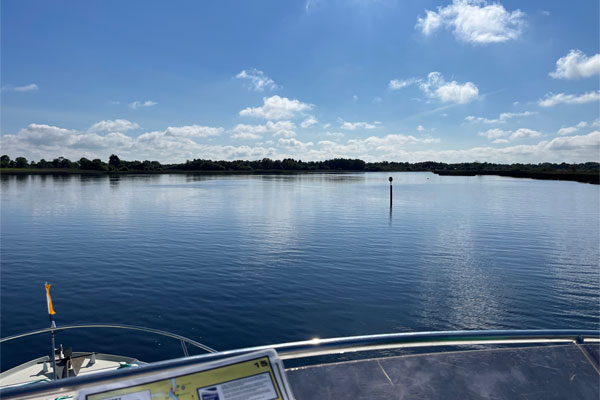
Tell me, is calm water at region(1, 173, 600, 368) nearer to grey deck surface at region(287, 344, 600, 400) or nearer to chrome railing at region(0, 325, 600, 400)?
grey deck surface at region(287, 344, 600, 400)

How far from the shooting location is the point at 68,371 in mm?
10695

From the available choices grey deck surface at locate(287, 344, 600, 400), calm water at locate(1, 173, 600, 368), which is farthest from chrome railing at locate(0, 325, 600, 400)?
calm water at locate(1, 173, 600, 368)

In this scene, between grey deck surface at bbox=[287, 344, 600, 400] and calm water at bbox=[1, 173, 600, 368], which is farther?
calm water at bbox=[1, 173, 600, 368]

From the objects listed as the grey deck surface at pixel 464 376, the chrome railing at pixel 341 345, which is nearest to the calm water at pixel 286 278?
the grey deck surface at pixel 464 376

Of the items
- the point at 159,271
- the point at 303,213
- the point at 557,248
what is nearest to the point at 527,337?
the point at 159,271

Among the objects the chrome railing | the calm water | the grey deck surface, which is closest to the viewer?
the chrome railing

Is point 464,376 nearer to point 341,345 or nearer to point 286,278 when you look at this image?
point 341,345

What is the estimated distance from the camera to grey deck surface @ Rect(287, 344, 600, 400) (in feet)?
12.5

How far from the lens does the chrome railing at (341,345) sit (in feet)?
10.3

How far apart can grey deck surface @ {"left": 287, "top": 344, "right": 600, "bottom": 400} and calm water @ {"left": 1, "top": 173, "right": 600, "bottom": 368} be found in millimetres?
13203

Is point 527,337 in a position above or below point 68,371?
above

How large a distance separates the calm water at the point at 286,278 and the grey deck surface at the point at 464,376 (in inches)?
520

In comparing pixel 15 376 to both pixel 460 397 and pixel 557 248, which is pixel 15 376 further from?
pixel 557 248

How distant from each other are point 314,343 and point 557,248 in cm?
3899
